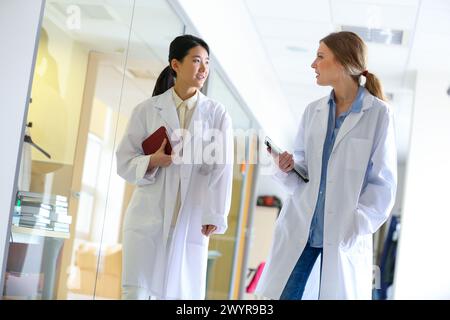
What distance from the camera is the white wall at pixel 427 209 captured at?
6090 mm

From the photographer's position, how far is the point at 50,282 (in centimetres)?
328

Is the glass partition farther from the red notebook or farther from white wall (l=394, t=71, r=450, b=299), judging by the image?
white wall (l=394, t=71, r=450, b=299)

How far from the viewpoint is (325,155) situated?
2900 millimetres

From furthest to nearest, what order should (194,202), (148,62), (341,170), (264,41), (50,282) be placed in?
(264,41) → (148,62) → (50,282) → (194,202) → (341,170)

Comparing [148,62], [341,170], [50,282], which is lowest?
[50,282]

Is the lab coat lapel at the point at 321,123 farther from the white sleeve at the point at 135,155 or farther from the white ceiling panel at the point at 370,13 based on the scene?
the white ceiling panel at the point at 370,13

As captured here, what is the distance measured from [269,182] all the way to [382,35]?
4009mm

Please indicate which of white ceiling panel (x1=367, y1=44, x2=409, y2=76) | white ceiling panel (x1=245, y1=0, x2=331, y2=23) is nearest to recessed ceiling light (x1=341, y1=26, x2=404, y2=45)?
white ceiling panel (x1=367, y1=44, x2=409, y2=76)

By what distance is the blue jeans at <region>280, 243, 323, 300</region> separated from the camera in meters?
2.83

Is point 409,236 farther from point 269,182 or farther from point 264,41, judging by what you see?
point 269,182

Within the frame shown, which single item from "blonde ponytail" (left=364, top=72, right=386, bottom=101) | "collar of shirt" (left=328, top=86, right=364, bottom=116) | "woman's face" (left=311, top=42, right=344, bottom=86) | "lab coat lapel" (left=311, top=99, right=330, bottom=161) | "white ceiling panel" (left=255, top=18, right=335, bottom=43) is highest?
"white ceiling panel" (left=255, top=18, right=335, bottom=43)

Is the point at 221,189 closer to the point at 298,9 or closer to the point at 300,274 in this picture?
the point at 300,274

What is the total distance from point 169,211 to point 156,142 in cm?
29
